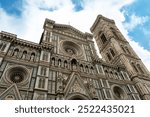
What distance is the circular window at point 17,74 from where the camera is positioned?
46.0 ft

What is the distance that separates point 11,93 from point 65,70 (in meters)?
6.70

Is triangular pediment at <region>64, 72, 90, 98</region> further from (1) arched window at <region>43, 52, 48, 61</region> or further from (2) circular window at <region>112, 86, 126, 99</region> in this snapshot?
(2) circular window at <region>112, 86, 126, 99</region>

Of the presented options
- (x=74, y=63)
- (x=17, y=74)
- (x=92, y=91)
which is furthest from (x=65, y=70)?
(x=17, y=74)

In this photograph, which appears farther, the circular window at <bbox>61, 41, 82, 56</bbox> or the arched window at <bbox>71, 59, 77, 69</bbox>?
the circular window at <bbox>61, 41, 82, 56</bbox>

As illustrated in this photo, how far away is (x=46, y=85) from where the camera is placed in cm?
1387

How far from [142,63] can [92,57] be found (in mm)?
10452

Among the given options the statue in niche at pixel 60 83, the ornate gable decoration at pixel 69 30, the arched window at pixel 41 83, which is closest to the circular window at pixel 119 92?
the statue in niche at pixel 60 83

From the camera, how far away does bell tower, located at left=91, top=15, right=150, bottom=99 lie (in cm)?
2177

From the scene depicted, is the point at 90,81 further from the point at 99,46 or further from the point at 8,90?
the point at 99,46

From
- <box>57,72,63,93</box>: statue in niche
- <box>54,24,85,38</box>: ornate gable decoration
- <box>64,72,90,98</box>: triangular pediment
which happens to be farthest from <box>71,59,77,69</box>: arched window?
<box>54,24,85,38</box>: ornate gable decoration

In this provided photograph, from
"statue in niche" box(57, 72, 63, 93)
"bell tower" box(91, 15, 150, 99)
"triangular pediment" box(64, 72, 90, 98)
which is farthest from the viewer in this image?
"bell tower" box(91, 15, 150, 99)

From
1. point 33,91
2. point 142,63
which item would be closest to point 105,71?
point 142,63

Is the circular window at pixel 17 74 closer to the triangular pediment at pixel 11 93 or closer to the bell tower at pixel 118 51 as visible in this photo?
the triangular pediment at pixel 11 93

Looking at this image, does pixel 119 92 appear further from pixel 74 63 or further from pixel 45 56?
pixel 45 56
